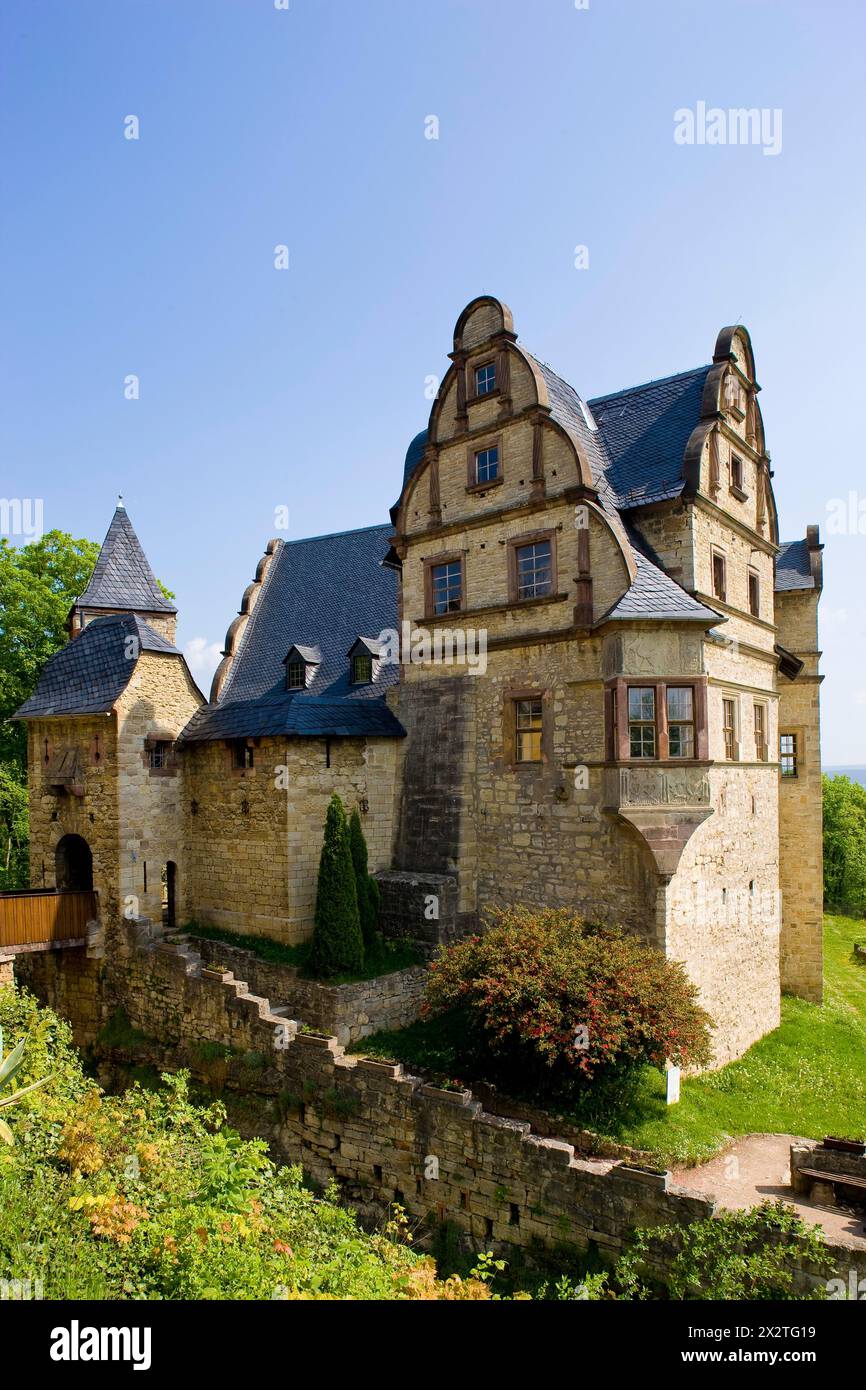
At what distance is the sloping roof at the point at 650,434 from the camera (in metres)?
16.6

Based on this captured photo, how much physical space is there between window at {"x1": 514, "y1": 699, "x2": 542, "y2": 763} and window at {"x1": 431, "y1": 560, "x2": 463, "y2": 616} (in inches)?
117

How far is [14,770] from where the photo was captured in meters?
30.1

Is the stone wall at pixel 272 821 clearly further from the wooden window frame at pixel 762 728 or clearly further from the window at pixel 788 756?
the window at pixel 788 756

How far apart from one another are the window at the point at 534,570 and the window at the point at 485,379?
3809 mm

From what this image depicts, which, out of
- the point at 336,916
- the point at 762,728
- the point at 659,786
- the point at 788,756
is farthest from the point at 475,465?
the point at 788,756

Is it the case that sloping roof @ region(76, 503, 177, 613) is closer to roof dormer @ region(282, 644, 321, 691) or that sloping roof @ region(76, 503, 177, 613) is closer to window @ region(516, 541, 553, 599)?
roof dormer @ region(282, 644, 321, 691)

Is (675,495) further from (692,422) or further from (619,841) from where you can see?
(619,841)

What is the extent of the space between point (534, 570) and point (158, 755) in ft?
34.7

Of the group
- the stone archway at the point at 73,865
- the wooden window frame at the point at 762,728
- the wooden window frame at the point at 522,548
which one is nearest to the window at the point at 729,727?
the wooden window frame at the point at 762,728

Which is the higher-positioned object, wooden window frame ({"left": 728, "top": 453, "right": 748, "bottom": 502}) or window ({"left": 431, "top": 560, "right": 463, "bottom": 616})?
wooden window frame ({"left": 728, "top": 453, "right": 748, "bottom": 502})

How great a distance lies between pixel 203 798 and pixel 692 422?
14616 mm

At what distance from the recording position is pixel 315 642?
2286 centimetres

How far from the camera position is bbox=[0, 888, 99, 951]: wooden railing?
17828mm

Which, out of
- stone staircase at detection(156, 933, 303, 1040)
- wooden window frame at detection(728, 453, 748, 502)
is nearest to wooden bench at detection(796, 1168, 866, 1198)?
stone staircase at detection(156, 933, 303, 1040)
